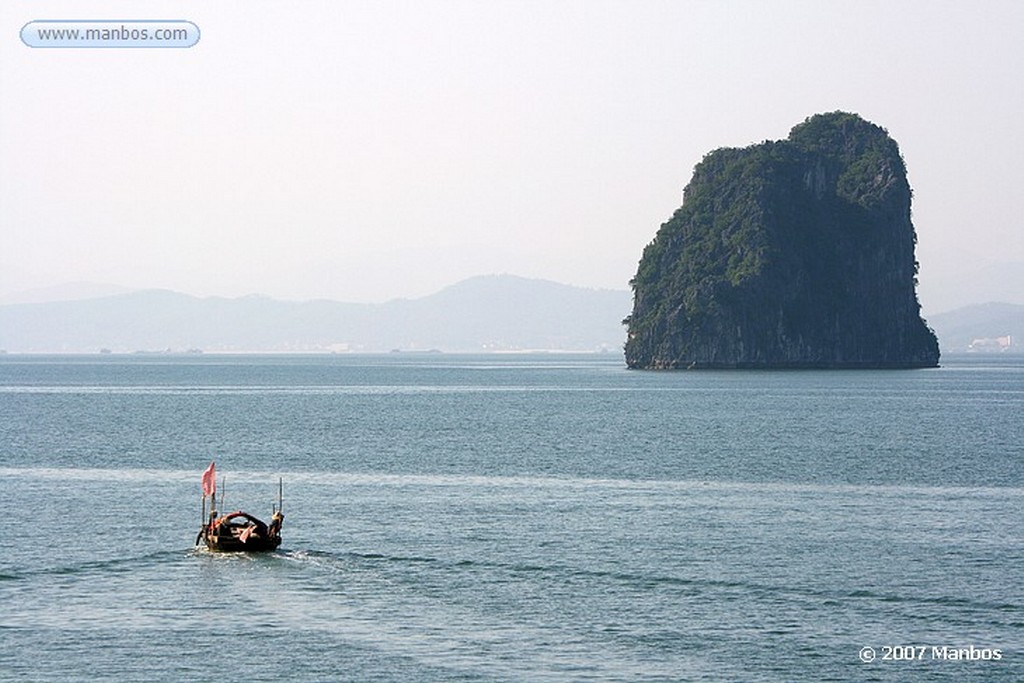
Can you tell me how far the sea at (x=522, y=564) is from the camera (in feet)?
148

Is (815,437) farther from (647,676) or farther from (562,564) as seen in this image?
(647,676)

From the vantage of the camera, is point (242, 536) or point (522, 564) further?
point (242, 536)

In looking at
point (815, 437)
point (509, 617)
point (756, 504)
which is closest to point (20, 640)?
point (509, 617)

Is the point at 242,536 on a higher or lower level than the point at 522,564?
higher

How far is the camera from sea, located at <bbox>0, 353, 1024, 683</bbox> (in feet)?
148

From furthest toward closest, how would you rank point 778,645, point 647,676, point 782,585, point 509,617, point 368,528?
point 368,528 < point 782,585 < point 509,617 < point 778,645 < point 647,676

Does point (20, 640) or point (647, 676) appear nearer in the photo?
point (647, 676)

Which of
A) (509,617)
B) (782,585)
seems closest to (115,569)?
(509,617)

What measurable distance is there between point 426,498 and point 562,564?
2229 centimetres

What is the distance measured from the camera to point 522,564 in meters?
59.8

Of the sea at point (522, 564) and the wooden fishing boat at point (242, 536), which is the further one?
the wooden fishing boat at point (242, 536)

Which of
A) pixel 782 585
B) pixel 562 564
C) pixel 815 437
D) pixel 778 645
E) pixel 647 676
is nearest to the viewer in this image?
pixel 647 676

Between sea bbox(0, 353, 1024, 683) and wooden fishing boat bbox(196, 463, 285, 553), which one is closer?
sea bbox(0, 353, 1024, 683)

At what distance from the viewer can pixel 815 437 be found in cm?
12631
